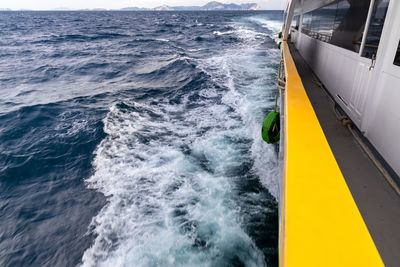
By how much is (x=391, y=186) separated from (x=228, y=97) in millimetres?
6455

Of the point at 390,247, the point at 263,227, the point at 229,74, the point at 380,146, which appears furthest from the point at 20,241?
the point at 229,74

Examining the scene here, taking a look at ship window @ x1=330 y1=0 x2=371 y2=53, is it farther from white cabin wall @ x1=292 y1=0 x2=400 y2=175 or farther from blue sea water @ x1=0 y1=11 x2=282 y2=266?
blue sea water @ x1=0 y1=11 x2=282 y2=266

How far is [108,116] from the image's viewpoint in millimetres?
7012

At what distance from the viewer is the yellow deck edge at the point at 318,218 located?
1.08m

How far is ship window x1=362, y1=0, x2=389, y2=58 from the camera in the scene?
277 cm

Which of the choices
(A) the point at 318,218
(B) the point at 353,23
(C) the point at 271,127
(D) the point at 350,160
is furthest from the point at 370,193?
(B) the point at 353,23

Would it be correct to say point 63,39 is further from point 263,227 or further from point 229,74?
point 263,227

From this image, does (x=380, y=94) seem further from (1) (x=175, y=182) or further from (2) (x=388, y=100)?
(1) (x=175, y=182)

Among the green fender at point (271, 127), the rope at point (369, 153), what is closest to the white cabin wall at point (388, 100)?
the rope at point (369, 153)

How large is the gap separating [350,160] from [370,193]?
495 millimetres

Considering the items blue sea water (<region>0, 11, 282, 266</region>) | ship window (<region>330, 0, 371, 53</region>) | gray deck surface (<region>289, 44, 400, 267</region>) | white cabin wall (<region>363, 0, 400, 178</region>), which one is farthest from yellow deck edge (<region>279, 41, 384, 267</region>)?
ship window (<region>330, 0, 371, 53</region>)

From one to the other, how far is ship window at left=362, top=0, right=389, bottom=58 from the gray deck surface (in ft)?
3.18

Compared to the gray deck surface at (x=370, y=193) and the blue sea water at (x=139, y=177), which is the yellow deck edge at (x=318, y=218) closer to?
the gray deck surface at (x=370, y=193)

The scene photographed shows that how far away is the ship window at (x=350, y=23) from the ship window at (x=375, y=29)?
1.50 feet
